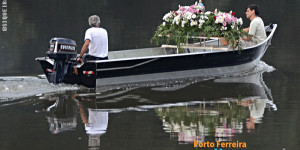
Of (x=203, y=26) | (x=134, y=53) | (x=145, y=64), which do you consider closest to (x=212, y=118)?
(x=145, y=64)

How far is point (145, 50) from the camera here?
16.0 meters

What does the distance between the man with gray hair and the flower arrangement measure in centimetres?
209

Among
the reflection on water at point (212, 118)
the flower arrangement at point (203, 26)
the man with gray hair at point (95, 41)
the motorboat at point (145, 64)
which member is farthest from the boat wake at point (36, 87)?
the reflection on water at point (212, 118)

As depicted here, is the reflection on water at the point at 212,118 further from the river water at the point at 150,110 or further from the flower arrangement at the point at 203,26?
the flower arrangement at the point at 203,26

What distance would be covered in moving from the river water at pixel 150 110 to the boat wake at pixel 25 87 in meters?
0.02

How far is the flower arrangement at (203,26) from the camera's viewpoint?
1512 cm

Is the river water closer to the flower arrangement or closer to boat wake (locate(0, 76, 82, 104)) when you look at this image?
boat wake (locate(0, 76, 82, 104))

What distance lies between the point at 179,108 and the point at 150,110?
56 centimetres

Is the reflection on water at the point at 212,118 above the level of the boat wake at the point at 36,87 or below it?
below

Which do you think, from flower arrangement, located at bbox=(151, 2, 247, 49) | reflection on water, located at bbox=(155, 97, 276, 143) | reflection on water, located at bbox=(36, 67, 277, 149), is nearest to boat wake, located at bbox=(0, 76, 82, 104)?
reflection on water, located at bbox=(36, 67, 277, 149)

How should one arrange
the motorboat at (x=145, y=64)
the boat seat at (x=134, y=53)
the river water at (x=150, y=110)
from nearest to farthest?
1. the river water at (x=150, y=110)
2. the motorboat at (x=145, y=64)
3. the boat seat at (x=134, y=53)

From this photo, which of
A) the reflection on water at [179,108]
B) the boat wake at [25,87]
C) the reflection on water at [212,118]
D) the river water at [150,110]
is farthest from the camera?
the boat wake at [25,87]

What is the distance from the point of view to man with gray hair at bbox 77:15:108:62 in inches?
538

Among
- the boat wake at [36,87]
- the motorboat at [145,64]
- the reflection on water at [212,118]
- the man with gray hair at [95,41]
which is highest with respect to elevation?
the man with gray hair at [95,41]
